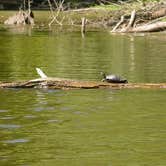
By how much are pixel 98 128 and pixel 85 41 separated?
20.9 meters

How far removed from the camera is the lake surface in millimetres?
8812

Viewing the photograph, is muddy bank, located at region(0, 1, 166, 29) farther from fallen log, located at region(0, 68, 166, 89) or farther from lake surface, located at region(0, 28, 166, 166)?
fallen log, located at region(0, 68, 166, 89)

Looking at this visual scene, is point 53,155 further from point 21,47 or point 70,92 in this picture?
point 21,47

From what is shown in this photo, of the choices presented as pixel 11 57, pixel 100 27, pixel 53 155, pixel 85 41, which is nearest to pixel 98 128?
pixel 53 155

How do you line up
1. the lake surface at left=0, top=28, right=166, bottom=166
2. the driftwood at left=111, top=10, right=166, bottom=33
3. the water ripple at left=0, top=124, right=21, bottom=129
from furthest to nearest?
the driftwood at left=111, top=10, right=166, bottom=33
the water ripple at left=0, top=124, right=21, bottom=129
the lake surface at left=0, top=28, right=166, bottom=166

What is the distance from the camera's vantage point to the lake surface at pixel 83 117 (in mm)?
8812

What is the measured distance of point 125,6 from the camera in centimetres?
4222

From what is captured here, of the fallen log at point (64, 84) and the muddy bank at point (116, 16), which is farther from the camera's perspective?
the muddy bank at point (116, 16)

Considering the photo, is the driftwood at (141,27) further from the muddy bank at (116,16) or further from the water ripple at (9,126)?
the water ripple at (9,126)

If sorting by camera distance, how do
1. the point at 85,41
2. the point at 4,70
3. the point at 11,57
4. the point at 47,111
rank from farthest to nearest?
the point at 85,41, the point at 11,57, the point at 4,70, the point at 47,111

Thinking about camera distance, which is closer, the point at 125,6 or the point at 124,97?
the point at 124,97

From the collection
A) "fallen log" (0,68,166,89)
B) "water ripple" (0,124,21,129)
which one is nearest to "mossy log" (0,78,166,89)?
"fallen log" (0,68,166,89)

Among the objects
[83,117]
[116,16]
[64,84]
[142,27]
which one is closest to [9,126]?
[83,117]

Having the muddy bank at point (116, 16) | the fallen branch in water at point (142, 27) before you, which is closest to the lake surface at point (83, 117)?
the fallen branch in water at point (142, 27)
